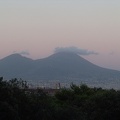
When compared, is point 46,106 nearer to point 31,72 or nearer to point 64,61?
point 31,72

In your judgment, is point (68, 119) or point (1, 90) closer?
point (1, 90)

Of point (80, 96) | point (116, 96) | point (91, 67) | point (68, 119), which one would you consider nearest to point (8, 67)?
point (91, 67)

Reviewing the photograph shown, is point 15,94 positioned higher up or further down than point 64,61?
further down

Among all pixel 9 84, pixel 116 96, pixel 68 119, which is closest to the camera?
pixel 9 84

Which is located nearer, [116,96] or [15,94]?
[15,94]

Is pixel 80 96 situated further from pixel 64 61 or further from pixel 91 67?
pixel 64 61

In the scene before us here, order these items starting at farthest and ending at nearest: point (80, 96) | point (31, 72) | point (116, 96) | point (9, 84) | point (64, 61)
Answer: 1. point (64, 61)
2. point (31, 72)
3. point (80, 96)
4. point (116, 96)
5. point (9, 84)

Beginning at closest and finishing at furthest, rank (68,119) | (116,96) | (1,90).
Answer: (1,90) < (68,119) < (116,96)

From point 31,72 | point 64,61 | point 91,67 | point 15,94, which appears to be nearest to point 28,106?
point 15,94

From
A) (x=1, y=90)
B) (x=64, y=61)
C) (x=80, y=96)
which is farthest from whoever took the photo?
(x=64, y=61)

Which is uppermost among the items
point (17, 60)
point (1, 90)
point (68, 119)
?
point (17, 60)
